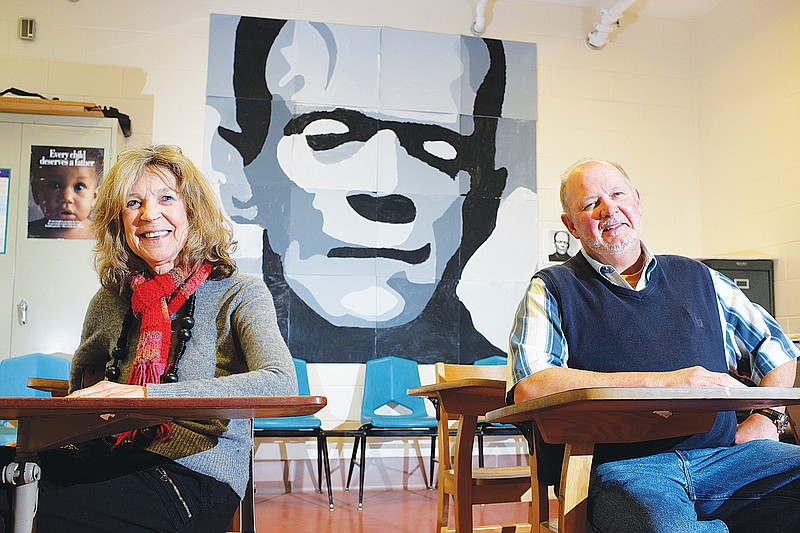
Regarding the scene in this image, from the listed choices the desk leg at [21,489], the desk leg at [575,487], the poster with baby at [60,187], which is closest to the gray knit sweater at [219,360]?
the desk leg at [21,489]

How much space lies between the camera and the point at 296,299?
5805mm

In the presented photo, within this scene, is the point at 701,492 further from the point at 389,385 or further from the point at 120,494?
the point at 389,385

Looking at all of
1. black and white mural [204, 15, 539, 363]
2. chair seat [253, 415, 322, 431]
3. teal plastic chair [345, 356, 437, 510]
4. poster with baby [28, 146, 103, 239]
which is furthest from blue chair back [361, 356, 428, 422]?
poster with baby [28, 146, 103, 239]

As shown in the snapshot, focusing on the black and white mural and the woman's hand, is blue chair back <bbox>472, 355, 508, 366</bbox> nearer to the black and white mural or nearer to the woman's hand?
the black and white mural

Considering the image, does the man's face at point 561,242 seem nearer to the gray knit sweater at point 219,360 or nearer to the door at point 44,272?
the door at point 44,272

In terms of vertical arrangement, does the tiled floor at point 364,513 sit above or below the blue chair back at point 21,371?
below

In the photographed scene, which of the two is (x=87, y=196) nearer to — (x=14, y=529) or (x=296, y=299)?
(x=296, y=299)

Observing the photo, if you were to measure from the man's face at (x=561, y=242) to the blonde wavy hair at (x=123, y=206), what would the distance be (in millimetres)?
4485

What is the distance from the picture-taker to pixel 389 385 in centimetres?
568

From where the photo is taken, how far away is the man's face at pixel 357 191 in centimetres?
586

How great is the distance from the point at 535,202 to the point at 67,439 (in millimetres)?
5134

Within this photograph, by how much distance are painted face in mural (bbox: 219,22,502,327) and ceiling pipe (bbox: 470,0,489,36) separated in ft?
1.19

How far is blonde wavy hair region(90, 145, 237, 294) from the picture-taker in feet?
6.40

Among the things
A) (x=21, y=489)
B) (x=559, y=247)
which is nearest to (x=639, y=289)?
(x=21, y=489)
